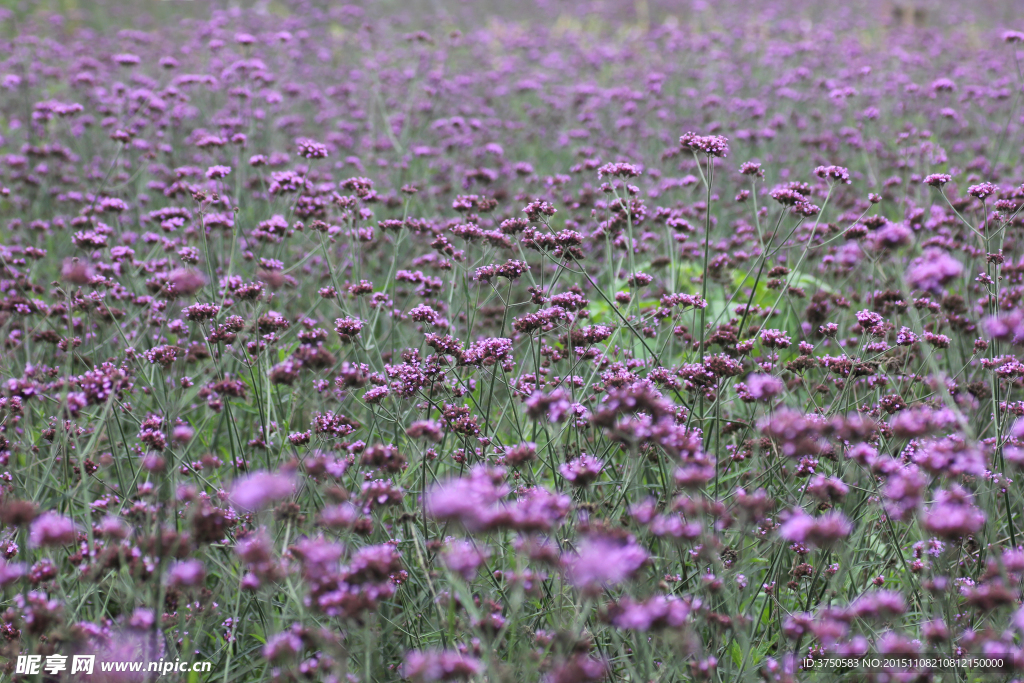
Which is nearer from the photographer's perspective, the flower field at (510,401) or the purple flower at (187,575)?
the purple flower at (187,575)

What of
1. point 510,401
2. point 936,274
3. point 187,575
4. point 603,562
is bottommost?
point 510,401

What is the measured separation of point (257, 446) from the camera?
3.85 m

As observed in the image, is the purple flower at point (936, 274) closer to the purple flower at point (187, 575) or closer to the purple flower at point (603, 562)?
the purple flower at point (603, 562)

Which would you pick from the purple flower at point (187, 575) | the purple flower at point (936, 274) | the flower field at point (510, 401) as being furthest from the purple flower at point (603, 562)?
the purple flower at point (936, 274)

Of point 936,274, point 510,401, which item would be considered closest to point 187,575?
point 510,401

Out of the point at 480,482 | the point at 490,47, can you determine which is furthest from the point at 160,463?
the point at 490,47

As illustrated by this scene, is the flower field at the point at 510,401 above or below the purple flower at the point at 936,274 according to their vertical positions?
below

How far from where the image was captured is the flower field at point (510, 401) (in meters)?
2.31

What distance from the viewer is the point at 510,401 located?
3.76 m

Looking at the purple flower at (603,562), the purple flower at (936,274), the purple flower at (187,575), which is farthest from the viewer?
the purple flower at (936,274)

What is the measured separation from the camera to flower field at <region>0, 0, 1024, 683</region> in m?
2.31

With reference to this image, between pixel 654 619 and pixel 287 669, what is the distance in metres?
1.18

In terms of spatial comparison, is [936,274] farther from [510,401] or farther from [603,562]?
[510,401]

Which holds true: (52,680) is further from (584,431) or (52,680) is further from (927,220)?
(927,220)
